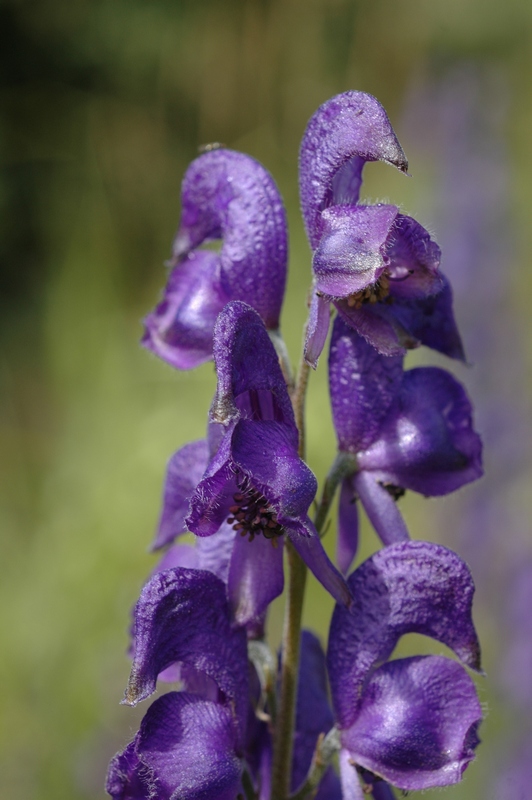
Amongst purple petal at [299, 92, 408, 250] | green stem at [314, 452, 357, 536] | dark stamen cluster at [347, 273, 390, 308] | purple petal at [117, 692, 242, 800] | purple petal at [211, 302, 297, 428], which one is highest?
purple petal at [299, 92, 408, 250]

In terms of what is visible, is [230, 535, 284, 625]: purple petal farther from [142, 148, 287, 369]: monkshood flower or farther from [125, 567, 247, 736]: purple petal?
[142, 148, 287, 369]: monkshood flower

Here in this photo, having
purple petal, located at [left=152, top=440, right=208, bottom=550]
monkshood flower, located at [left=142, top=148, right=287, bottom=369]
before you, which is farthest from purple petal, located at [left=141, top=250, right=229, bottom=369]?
purple petal, located at [left=152, top=440, right=208, bottom=550]

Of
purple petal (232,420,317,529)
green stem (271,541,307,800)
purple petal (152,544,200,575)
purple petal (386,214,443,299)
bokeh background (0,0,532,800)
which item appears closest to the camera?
purple petal (232,420,317,529)

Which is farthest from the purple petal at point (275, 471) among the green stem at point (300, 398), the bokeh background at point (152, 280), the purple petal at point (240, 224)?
the bokeh background at point (152, 280)

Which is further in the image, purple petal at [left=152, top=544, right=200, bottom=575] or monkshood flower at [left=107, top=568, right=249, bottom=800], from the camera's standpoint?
purple petal at [left=152, top=544, right=200, bottom=575]

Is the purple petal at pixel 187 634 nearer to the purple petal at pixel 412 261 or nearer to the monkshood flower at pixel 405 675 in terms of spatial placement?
the monkshood flower at pixel 405 675

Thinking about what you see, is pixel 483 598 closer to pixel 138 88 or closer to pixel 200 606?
pixel 200 606

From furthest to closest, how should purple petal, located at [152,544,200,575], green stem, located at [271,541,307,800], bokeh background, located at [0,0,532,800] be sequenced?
bokeh background, located at [0,0,532,800], purple petal, located at [152,544,200,575], green stem, located at [271,541,307,800]
